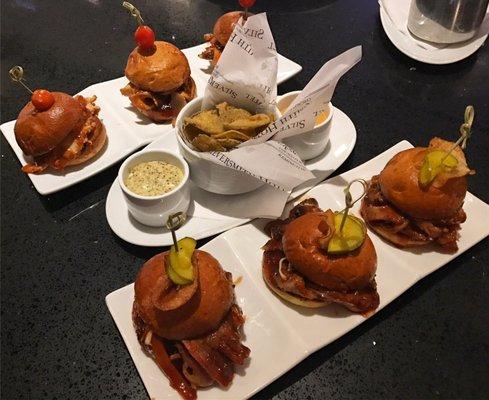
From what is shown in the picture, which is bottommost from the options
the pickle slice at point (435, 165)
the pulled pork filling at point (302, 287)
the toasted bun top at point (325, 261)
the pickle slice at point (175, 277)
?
the pulled pork filling at point (302, 287)

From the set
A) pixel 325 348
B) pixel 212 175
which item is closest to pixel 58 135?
pixel 212 175

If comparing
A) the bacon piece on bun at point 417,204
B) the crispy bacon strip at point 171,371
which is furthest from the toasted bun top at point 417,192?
the crispy bacon strip at point 171,371

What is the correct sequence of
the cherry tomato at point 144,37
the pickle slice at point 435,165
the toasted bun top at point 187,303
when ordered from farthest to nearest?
the cherry tomato at point 144,37 → the pickle slice at point 435,165 → the toasted bun top at point 187,303

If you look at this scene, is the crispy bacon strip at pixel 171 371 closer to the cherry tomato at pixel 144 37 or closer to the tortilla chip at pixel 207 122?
the tortilla chip at pixel 207 122

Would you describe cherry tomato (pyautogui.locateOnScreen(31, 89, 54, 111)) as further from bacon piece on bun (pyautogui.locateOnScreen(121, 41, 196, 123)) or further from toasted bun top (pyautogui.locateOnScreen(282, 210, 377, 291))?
toasted bun top (pyautogui.locateOnScreen(282, 210, 377, 291))

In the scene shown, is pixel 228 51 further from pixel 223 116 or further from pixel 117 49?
pixel 117 49

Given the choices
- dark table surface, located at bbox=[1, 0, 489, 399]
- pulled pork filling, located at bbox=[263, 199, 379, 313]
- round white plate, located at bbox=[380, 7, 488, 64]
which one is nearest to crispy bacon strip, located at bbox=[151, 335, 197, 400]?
dark table surface, located at bbox=[1, 0, 489, 399]
